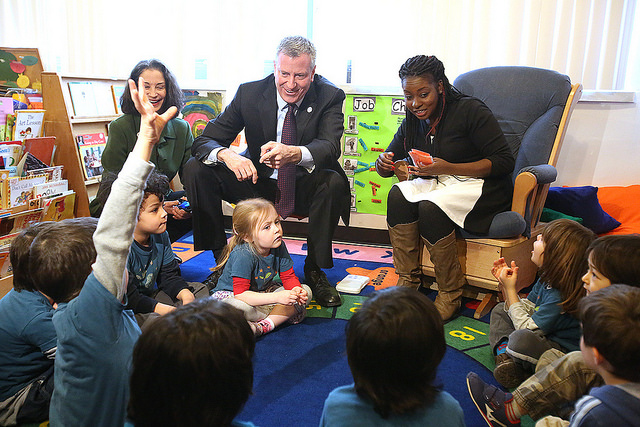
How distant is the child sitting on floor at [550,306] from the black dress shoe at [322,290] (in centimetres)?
89

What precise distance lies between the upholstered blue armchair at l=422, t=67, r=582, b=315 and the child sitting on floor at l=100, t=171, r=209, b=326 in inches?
47.4

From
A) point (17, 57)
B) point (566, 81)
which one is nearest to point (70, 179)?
point (17, 57)

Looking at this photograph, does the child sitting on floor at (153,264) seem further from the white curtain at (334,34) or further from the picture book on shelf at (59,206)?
the white curtain at (334,34)

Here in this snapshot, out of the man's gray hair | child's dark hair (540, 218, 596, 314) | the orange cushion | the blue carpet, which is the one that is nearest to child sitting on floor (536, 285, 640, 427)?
child's dark hair (540, 218, 596, 314)

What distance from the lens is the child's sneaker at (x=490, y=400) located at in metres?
1.62

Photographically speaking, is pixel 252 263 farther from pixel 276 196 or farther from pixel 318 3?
pixel 318 3

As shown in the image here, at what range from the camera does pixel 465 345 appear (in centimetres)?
214

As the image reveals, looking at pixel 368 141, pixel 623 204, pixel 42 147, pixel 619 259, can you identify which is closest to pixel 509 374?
pixel 619 259

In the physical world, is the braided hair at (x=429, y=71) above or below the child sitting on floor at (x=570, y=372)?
above

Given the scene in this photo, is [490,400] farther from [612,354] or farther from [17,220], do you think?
[17,220]

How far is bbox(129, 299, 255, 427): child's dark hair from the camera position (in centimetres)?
84

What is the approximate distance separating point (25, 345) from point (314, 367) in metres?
0.97

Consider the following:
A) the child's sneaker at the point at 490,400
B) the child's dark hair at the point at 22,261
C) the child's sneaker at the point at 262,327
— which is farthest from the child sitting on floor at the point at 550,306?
the child's dark hair at the point at 22,261

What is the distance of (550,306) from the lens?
170 cm
